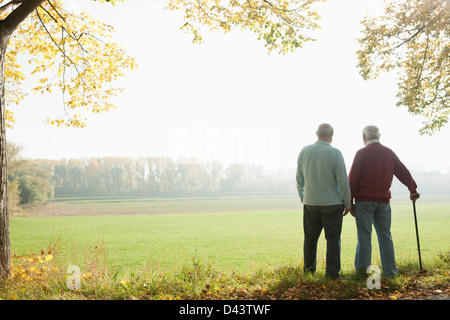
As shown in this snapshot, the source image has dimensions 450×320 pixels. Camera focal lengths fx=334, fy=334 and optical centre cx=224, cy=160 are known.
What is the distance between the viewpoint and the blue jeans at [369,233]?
15.5 feet

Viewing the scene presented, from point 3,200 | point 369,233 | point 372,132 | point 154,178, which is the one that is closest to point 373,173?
point 372,132

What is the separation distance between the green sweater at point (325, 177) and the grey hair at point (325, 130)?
0.39 feet

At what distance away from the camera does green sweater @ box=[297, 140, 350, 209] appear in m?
4.53

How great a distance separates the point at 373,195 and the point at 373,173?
0.31 m

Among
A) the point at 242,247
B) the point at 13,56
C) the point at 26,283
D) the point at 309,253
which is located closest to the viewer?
the point at 26,283

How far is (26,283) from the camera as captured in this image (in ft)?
14.8

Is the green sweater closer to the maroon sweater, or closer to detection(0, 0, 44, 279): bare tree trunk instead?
the maroon sweater

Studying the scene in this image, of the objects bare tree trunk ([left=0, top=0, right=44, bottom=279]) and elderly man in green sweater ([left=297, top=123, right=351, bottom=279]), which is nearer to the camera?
elderly man in green sweater ([left=297, top=123, right=351, bottom=279])

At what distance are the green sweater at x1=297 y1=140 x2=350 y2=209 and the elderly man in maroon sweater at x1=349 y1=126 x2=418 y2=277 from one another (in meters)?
0.31

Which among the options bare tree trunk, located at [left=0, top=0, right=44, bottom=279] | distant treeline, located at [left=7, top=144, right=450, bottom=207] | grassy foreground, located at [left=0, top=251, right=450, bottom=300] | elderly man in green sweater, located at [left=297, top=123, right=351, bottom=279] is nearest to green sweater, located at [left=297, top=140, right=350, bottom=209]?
elderly man in green sweater, located at [left=297, top=123, right=351, bottom=279]

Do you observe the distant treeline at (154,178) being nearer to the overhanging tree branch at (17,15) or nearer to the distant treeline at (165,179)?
the distant treeline at (165,179)
